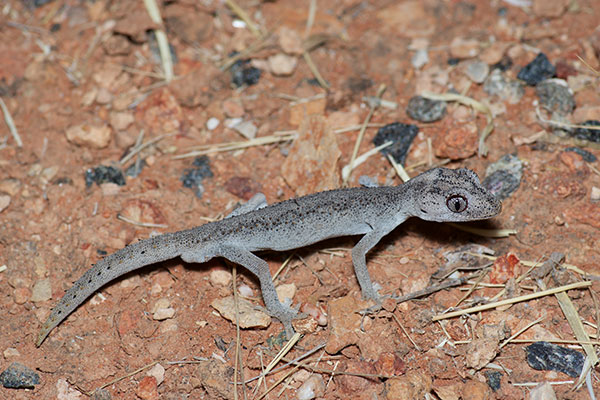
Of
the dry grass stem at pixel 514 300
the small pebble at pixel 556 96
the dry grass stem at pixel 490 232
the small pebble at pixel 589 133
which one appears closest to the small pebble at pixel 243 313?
the dry grass stem at pixel 514 300

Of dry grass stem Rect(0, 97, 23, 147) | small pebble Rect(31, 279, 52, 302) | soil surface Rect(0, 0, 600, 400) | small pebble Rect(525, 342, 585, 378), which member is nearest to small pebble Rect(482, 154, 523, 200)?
soil surface Rect(0, 0, 600, 400)

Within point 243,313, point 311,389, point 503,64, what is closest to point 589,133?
point 503,64

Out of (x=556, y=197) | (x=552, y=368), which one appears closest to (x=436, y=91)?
(x=556, y=197)

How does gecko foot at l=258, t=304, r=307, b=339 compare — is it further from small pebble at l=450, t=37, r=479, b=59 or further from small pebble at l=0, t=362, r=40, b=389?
small pebble at l=450, t=37, r=479, b=59

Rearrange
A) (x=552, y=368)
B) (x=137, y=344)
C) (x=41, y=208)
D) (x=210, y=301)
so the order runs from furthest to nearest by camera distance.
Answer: (x=41, y=208) → (x=210, y=301) → (x=137, y=344) → (x=552, y=368)

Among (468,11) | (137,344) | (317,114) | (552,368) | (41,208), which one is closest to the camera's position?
(552,368)

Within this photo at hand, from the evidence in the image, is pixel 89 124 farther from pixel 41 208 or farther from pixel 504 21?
pixel 504 21
